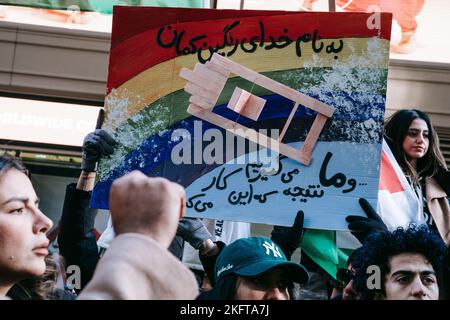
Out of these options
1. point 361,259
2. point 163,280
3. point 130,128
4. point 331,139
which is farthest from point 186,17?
point 163,280

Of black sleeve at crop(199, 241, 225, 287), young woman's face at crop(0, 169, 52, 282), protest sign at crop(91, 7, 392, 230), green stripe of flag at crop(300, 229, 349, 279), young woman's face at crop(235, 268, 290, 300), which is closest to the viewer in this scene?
→ young woman's face at crop(0, 169, 52, 282)

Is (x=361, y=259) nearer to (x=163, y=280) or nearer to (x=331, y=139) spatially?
(x=331, y=139)

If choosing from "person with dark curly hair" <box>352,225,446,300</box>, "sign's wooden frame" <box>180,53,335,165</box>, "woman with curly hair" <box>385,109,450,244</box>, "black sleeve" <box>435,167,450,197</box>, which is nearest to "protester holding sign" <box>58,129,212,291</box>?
"sign's wooden frame" <box>180,53,335,165</box>

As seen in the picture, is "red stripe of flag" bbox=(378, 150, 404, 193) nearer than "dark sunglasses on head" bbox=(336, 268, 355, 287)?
No

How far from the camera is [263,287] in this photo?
12.8ft

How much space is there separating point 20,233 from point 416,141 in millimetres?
2906

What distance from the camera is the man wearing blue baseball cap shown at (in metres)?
3.86

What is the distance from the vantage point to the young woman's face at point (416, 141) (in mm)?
5230

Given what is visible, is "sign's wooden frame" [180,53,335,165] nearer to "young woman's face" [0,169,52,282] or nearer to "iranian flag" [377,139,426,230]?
"iranian flag" [377,139,426,230]

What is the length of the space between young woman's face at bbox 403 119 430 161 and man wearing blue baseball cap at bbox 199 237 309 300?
1515 millimetres

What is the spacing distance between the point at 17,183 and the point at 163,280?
4.18ft

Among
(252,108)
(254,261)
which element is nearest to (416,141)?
(252,108)

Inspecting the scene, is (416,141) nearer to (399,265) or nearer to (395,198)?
(395,198)

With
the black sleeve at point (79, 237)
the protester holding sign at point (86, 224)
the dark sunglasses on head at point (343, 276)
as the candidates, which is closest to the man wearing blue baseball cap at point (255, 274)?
the protester holding sign at point (86, 224)
